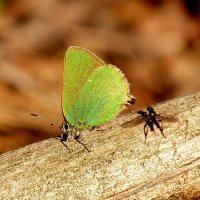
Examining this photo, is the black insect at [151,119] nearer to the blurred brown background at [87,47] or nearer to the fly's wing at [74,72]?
the fly's wing at [74,72]

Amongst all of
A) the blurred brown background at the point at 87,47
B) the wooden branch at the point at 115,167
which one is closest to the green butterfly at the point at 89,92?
the wooden branch at the point at 115,167

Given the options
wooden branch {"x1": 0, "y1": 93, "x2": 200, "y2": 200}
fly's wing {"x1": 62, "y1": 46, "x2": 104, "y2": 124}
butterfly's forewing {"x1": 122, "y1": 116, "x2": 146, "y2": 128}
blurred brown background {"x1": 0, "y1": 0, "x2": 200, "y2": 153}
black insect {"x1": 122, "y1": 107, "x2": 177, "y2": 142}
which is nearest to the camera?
wooden branch {"x1": 0, "y1": 93, "x2": 200, "y2": 200}

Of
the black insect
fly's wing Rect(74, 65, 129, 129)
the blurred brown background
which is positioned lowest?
the black insect

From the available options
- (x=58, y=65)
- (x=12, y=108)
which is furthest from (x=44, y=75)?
(x=12, y=108)

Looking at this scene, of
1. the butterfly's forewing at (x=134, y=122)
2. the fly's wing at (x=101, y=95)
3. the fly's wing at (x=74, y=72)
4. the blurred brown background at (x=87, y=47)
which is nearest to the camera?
the butterfly's forewing at (x=134, y=122)

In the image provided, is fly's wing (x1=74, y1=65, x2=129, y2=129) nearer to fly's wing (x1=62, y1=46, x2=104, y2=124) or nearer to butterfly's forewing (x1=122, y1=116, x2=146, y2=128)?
fly's wing (x1=62, y1=46, x2=104, y2=124)

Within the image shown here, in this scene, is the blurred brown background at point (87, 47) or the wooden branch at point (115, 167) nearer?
the wooden branch at point (115, 167)

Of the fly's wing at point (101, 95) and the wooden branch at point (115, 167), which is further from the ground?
the fly's wing at point (101, 95)

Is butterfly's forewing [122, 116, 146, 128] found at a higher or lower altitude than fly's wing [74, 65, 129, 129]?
lower

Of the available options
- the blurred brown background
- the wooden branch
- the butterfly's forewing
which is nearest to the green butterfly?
the butterfly's forewing
